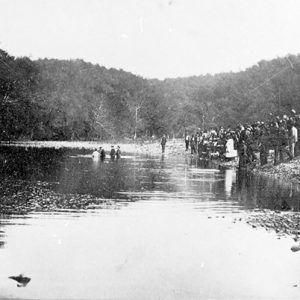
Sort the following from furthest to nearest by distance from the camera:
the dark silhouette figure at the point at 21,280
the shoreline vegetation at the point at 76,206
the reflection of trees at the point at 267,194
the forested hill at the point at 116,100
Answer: the forested hill at the point at 116,100
the reflection of trees at the point at 267,194
the shoreline vegetation at the point at 76,206
the dark silhouette figure at the point at 21,280

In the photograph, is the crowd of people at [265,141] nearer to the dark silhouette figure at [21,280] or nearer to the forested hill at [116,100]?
the dark silhouette figure at [21,280]

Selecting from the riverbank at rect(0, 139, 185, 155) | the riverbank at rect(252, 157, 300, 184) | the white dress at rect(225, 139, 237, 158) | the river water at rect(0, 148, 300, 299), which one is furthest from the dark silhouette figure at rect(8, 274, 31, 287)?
the riverbank at rect(0, 139, 185, 155)

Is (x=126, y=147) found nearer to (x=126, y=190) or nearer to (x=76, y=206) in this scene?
(x=126, y=190)

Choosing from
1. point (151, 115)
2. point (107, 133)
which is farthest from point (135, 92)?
A: point (107, 133)

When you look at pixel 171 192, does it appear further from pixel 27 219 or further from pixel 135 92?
pixel 135 92

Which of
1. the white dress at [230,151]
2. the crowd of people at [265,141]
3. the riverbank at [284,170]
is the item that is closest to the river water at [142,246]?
the riverbank at [284,170]

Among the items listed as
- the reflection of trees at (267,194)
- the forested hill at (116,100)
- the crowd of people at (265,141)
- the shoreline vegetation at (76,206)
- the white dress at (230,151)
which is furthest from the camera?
the forested hill at (116,100)

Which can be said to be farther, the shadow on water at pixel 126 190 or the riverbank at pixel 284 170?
the riverbank at pixel 284 170
